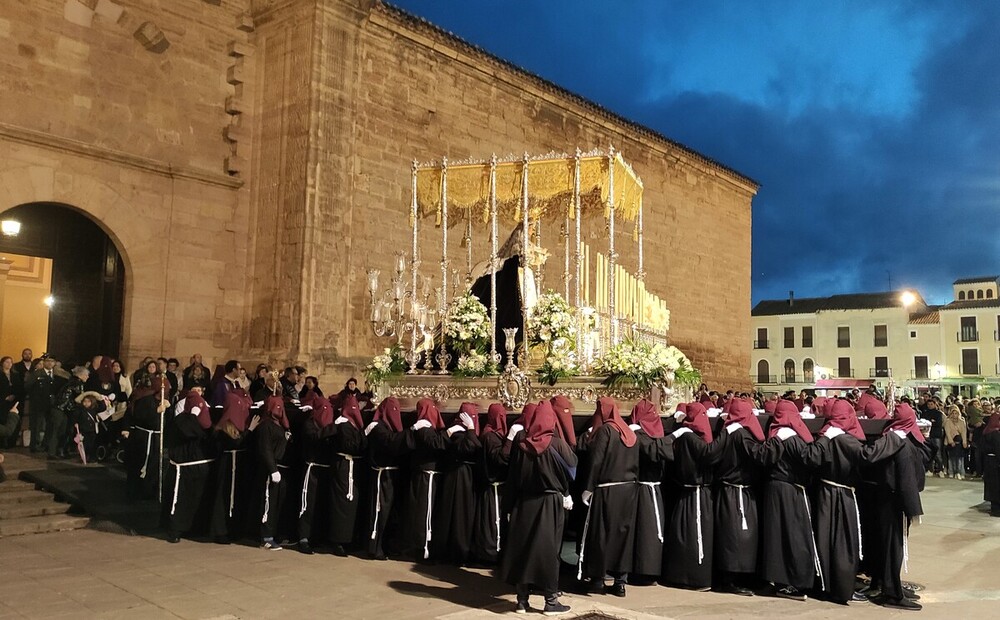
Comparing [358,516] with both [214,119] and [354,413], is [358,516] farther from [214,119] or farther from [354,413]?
[214,119]

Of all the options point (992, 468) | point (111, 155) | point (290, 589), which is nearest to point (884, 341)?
point (992, 468)

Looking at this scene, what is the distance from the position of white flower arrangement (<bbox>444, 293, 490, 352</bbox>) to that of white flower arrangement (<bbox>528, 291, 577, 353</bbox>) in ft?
1.88

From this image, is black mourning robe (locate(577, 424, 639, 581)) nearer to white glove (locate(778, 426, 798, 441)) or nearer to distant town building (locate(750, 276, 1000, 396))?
white glove (locate(778, 426, 798, 441))

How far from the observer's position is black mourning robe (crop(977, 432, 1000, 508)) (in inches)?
450

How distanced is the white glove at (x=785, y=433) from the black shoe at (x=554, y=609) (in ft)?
7.56

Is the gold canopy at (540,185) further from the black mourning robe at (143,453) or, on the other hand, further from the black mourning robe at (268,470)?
the black mourning robe at (143,453)

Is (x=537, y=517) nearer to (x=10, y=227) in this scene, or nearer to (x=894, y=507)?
(x=894, y=507)

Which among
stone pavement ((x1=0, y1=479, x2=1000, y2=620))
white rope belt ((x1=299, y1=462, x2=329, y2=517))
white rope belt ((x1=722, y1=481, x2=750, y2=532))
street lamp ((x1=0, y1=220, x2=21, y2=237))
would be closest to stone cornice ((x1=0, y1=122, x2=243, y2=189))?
street lamp ((x1=0, y1=220, x2=21, y2=237))

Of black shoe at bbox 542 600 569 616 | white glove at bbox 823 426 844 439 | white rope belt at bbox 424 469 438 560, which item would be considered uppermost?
white glove at bbox 823 426 844 439

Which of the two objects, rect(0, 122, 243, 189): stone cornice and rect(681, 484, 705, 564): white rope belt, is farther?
rect(0, 122, 243, 189): stone cornice

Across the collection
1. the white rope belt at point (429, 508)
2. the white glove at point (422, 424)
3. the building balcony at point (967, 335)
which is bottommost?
the white rope belt at point (429, 508)

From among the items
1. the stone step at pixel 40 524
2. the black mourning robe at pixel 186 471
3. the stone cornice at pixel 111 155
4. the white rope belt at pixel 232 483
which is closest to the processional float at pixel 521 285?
the white rope belt at pixel 232 483

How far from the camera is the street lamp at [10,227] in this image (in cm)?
1391

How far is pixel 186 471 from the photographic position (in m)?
8.42
